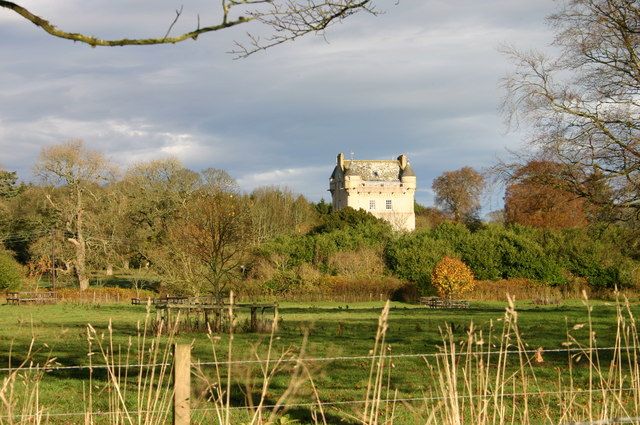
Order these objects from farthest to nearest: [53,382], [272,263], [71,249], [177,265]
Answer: [272,263], [71,249], [177,265], [53,382]

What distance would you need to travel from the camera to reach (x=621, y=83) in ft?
42.3

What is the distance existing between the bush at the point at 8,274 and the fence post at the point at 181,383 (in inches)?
1573

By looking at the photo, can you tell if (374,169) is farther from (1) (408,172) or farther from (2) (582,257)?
(2) (582,257)

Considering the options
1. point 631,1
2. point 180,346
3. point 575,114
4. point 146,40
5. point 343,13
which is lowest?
point 180,346

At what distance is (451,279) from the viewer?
4241 centimetres

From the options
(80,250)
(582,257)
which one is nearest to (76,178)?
(80,250)

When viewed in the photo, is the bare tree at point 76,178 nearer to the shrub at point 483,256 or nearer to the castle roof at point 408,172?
the shrub at point 483,256

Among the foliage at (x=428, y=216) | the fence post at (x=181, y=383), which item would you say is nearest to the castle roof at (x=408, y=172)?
the foliage at (x=428, y=216)

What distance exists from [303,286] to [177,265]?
14.7 meters

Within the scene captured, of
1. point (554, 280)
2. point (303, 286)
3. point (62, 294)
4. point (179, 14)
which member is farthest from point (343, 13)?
point (554, 280)

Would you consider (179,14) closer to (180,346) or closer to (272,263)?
(180,346)

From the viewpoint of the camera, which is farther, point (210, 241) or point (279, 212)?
point (279, 212)

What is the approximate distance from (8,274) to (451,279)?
24.9m

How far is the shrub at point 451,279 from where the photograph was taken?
42500mm
